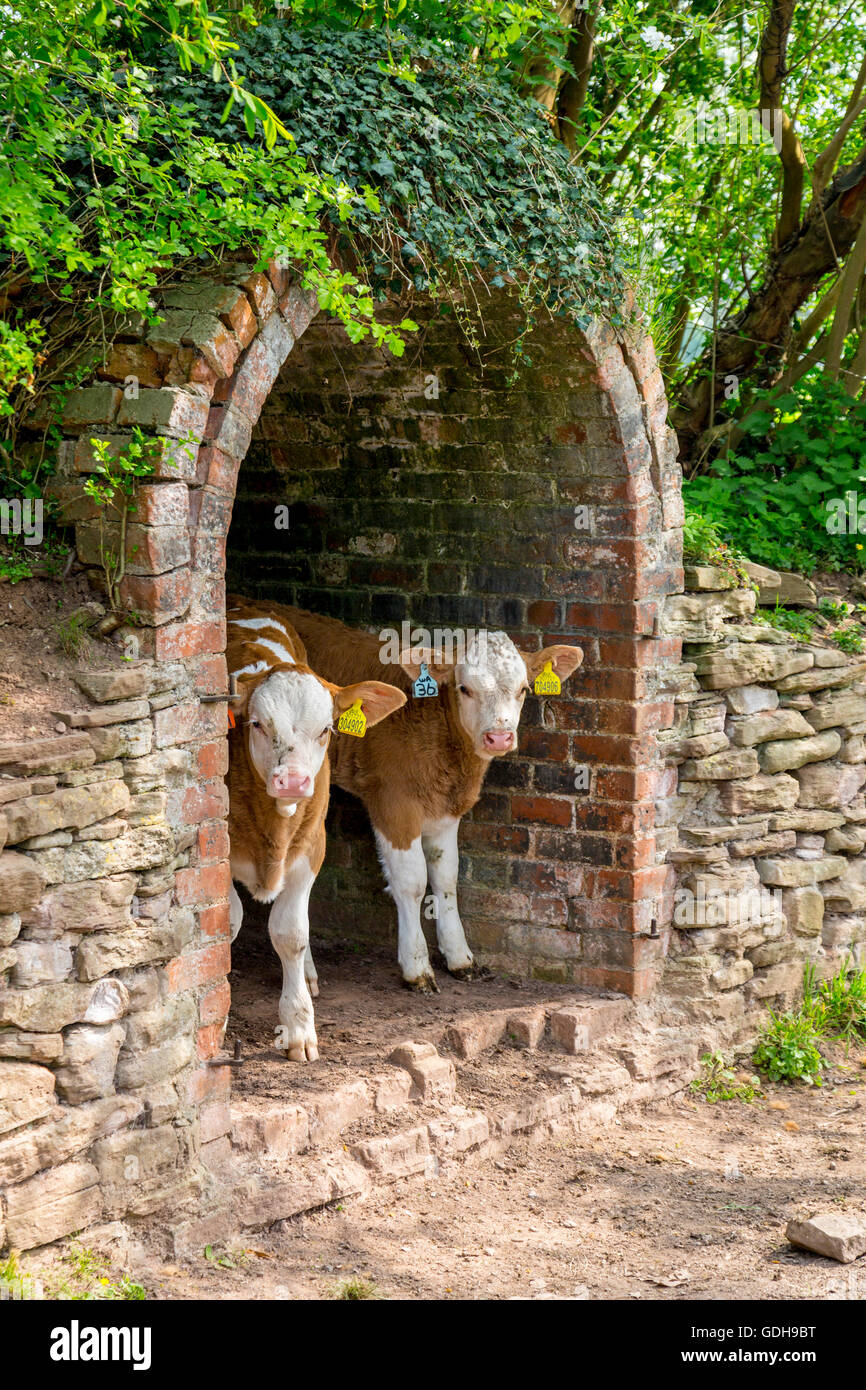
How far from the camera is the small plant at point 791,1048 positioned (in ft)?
22.6

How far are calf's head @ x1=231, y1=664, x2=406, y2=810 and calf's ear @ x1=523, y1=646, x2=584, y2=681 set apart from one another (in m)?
0.88

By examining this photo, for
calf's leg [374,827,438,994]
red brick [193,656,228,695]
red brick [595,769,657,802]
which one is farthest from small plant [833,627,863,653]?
red brick [193,656,228,695]

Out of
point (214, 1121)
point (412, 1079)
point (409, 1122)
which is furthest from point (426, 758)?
point (214, 1121)

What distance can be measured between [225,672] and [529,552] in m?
2.26

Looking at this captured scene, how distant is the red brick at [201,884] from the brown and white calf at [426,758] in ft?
5.38

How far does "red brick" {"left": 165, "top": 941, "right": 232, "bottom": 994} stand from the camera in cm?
461

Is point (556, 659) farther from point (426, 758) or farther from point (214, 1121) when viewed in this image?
point (214, 1121)

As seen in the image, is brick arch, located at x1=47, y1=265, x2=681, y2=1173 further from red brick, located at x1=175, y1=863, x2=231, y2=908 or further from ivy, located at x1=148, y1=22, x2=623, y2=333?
ivy, located at x1=148, y1=22, x2=623, y2=333

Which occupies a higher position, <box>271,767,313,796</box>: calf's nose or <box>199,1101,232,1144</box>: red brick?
<box>271,767,313,796</box>: calf's nose

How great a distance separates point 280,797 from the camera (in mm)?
5285

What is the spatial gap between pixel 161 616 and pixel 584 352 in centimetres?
247

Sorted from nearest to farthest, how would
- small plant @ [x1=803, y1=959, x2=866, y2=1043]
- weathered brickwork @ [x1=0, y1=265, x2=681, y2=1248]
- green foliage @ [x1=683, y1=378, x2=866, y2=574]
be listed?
weathered brickwork @ [x1=0, y1=265, x2=681, y2=1248] → small plant @ [x1=803, y1=959, x2=866, y2=1043] → green foliage @ [x1=683, y1=378, x2=866, y2=574]

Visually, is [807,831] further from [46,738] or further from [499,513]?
[46,738]

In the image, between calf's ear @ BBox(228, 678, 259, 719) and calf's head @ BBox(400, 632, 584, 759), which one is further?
calf's head @ BBox(400, 632, 584, 759)
